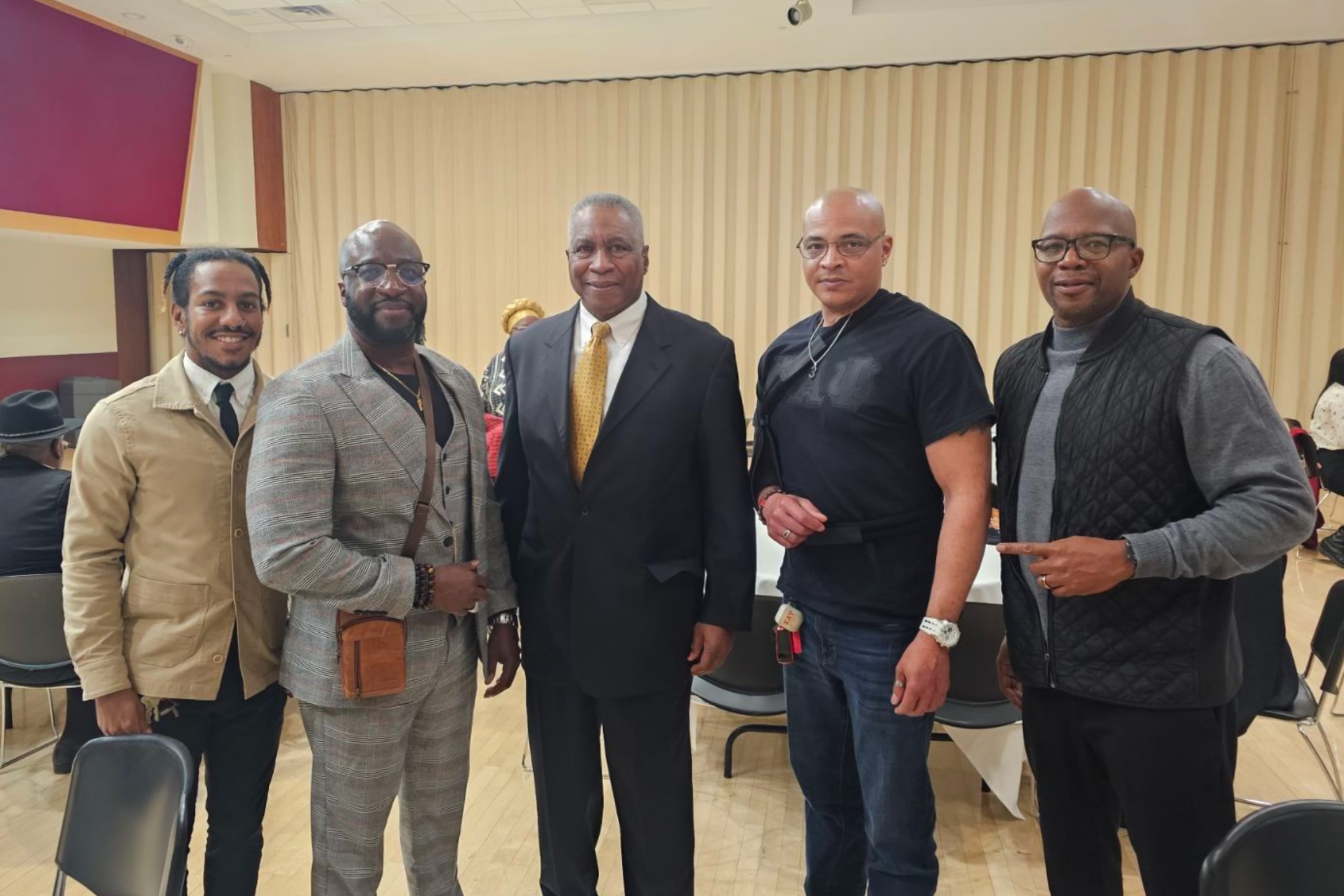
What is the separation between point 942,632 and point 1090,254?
30.8 inches

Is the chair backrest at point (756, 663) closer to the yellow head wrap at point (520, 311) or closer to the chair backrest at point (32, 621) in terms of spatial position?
the chair backrest at point (32, 621)

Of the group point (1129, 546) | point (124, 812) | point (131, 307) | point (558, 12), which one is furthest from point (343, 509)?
point (131, 307)

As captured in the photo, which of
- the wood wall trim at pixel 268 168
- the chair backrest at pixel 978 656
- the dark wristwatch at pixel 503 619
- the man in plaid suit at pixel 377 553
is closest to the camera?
the man in plaid suit at pixel 377 553

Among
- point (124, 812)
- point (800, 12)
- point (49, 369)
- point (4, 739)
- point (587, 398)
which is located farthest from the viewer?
point (49, 369)

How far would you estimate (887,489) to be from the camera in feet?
6.28

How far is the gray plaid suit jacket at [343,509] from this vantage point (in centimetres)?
172

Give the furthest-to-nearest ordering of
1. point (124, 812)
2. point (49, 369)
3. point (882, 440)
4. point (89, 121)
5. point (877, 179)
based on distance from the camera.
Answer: point (877, 179)
point (49, 369)
point (89, 121)
point (882, 440)
point (124, 812)

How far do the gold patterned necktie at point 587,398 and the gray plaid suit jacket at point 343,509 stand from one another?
22cm

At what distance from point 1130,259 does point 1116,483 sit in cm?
45

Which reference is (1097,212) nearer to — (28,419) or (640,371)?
(640,371)

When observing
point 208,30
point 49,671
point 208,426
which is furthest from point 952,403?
point 208,30

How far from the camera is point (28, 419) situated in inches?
125

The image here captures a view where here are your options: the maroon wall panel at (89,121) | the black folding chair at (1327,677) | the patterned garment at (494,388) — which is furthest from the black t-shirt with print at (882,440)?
the maroon wall panel at (89,121)

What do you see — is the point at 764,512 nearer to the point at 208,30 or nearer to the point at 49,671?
the point at 49,671
